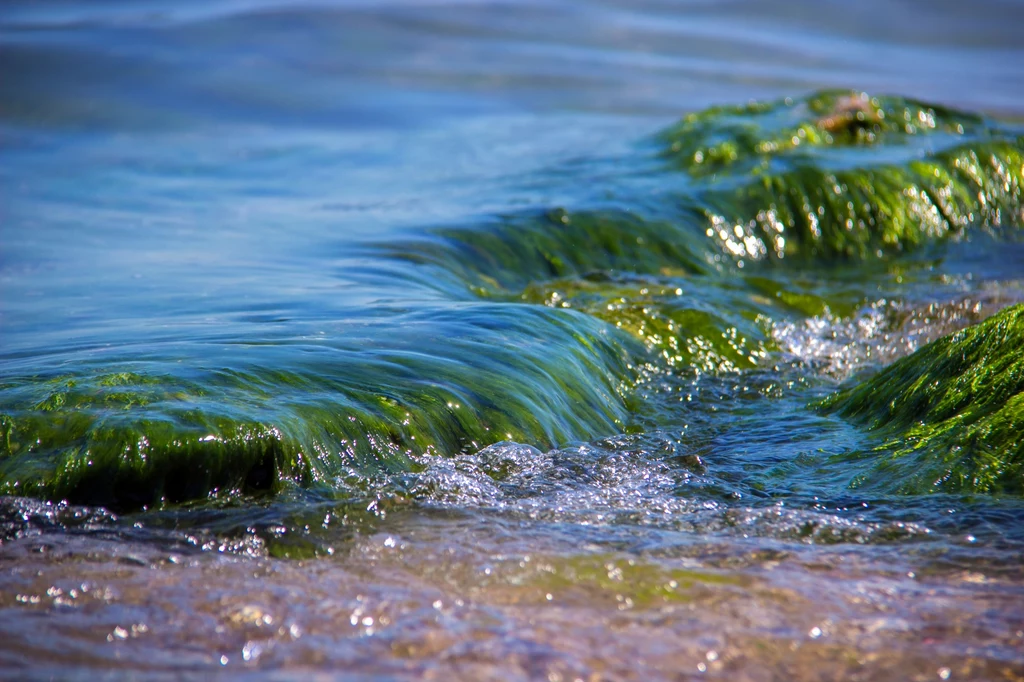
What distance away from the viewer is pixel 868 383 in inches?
160

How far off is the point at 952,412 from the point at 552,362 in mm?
1410

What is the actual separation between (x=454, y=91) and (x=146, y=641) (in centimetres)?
1075

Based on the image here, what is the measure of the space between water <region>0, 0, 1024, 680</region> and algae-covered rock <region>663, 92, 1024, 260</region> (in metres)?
0.13

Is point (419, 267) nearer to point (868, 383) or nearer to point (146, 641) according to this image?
point (868, 383)

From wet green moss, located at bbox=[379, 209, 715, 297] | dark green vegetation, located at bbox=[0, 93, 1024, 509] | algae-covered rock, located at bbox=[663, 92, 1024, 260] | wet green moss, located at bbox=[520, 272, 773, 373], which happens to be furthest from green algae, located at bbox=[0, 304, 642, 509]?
algae-covered rock, located at bbox=[663, 92, 1024, 260]

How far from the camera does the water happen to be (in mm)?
2271

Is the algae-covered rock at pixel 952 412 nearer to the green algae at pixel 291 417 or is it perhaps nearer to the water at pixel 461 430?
the water at pixel 461 430

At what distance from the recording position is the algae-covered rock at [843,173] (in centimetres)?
681

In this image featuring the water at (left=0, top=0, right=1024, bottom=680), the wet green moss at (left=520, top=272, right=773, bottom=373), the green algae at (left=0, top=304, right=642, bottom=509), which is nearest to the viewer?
the water at (left=0, top=0, right=1024, bottom=680)

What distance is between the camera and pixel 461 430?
3.46m

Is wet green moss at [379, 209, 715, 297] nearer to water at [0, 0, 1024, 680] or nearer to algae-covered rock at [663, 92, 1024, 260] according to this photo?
water at [0, 0, 1024, 680]

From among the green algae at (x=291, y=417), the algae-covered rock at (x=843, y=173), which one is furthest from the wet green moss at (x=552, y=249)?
the green algae at (x=291, y=417)

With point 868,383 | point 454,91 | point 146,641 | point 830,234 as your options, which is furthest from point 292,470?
point 454,91

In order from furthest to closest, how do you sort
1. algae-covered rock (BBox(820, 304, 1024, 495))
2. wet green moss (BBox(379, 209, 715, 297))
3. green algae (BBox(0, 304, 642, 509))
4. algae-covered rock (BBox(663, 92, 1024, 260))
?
algae-covered rock (BBox(663, 92, 1024, 260)), wet green moss (BBox(379, 209, 715, 297)), algae-covered rock (BBox(820, 304, 1024, 495)), green algae (BBox(0, 304, 642, 509))
